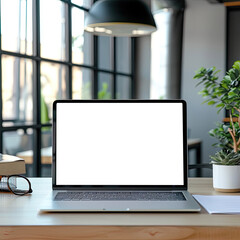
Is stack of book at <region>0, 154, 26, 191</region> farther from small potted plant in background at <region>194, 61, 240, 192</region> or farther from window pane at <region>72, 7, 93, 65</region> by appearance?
window pane at <region>72, 7, 93, 65</region>

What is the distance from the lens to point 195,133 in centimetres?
658

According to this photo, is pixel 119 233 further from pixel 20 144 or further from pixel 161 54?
pixel 161 54

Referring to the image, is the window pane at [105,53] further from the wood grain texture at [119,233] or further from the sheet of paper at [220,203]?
the wood grain texture at [119,233]

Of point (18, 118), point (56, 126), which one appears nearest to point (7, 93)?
point (18, 118)

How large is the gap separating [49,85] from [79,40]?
883mm

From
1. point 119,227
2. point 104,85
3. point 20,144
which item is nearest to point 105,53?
point 104,85

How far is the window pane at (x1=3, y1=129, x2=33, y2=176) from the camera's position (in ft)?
12.0

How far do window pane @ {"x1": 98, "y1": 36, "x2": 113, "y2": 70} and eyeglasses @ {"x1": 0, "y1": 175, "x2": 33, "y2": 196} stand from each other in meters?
4.24

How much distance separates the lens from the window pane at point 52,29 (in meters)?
4.18

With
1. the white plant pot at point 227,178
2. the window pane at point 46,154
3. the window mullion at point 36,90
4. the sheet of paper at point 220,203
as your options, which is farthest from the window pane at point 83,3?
the sheet of paper at point 220,203

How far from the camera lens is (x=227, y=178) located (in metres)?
1.41

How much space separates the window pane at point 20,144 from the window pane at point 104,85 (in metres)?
1.71

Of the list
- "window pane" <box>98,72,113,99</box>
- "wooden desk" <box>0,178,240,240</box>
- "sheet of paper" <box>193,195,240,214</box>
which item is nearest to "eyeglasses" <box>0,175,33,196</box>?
"wooden desk" <box>0,178,240,240</box>

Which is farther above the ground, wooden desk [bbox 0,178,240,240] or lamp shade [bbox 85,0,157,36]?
lamp shade [bbox 85,0,157,36]
